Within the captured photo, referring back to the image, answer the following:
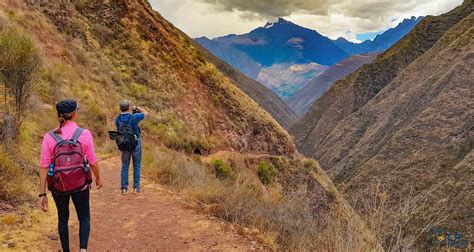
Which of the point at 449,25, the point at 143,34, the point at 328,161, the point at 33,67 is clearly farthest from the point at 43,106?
the point at 449,25

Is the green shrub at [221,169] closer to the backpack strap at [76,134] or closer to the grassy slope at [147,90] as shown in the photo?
the grassy slope at [147,90]

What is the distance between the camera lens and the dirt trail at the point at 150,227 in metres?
6.27

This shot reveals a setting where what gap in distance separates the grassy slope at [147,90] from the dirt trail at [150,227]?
0.96m

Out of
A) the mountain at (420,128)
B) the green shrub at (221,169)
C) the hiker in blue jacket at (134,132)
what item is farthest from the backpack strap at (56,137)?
the mountain at (420,128)

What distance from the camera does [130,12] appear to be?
→ 87.4 feet

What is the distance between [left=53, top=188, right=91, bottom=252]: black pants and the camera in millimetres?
5008

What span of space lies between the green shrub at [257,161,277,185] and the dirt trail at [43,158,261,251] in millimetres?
13292

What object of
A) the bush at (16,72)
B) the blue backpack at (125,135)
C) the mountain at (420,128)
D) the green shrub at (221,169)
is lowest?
the mountain at (420,128)

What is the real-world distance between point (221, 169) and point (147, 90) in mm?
6776

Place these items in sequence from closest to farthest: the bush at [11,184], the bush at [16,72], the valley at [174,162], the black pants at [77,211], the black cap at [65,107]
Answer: the black cap at [65,107]
the black pants at [77,211]
the valley at [174,162]
the bush at [11,184]
the bush at [16,72]

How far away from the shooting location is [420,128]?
7512 cm

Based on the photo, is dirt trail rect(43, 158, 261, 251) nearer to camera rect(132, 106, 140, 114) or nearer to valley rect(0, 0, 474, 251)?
valley rect(0, 0, 474, 251)

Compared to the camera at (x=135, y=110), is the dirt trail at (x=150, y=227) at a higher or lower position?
lower

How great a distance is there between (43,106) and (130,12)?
49.5ft
